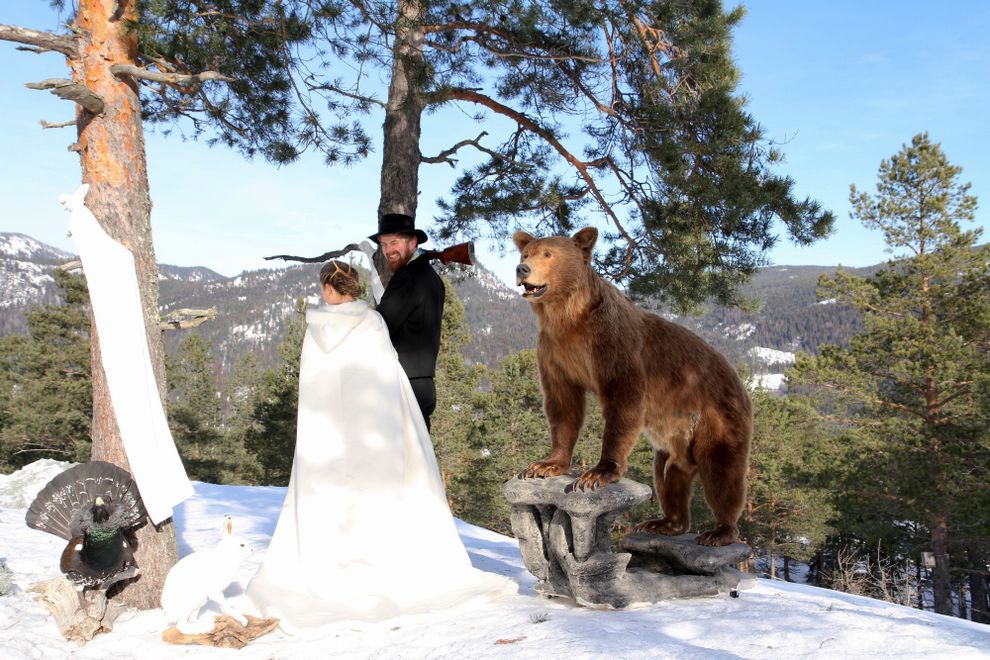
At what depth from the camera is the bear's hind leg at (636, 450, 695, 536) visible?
4293 mm

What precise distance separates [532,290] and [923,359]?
15.2 metres

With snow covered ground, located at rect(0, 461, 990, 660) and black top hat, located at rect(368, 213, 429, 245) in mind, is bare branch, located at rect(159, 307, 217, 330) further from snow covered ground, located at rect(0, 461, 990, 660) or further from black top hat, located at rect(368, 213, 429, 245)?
snow covered ground, located at rect(0, 461, 990, 660)

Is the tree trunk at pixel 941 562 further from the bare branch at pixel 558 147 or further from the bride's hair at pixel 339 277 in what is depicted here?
the bride's hair at pixel 339 277

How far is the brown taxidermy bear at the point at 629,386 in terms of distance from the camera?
3.66 meters

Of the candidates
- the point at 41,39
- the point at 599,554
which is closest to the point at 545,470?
the point at 599,554

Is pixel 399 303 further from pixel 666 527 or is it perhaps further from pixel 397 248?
pixel 666 527

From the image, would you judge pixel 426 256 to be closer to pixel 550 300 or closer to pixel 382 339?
pixel 382 339

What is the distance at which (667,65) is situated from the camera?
588cm

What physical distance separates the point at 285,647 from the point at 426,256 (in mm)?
2463

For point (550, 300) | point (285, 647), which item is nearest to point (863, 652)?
point (550, 300)

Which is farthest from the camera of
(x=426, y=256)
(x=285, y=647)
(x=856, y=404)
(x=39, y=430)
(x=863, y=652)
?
(x=39, y=430)

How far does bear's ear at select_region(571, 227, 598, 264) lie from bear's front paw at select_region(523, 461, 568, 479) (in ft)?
3.90

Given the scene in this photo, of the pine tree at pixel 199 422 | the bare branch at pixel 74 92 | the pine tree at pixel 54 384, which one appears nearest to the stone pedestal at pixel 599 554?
the bare branch at pixel 74 92

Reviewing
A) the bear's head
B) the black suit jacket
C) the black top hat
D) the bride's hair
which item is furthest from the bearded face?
the bear's head
